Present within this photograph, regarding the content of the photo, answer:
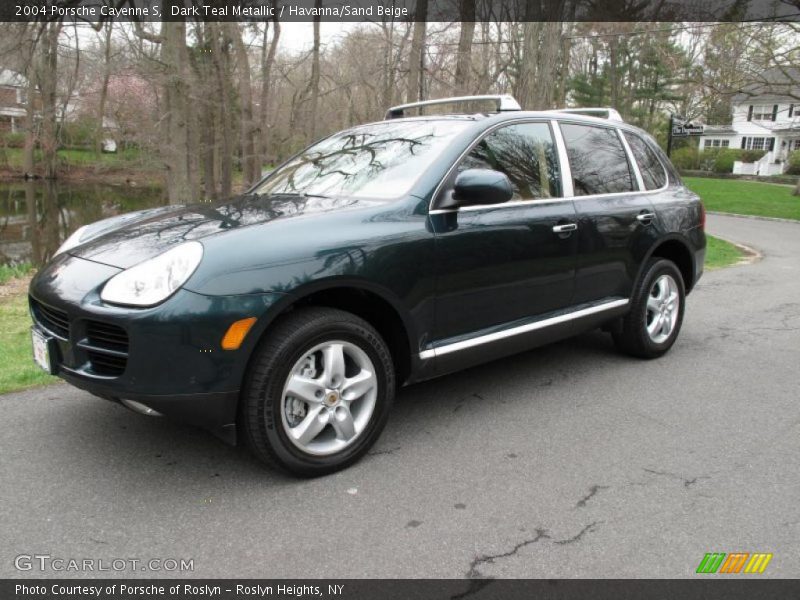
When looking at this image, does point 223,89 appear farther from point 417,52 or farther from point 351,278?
point 351,278

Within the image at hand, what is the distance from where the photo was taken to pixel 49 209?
88.1 ft

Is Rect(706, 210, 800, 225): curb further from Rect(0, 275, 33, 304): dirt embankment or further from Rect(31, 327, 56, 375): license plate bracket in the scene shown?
Rect(31, 327, 56, 375): license plate bracket

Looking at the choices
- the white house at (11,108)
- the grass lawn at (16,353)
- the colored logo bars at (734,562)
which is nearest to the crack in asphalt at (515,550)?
the colored logo bars at (734,562)

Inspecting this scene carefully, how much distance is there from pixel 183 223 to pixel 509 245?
179 centimetres

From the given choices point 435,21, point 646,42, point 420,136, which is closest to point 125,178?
point 435,21

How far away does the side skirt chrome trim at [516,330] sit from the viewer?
339 cm

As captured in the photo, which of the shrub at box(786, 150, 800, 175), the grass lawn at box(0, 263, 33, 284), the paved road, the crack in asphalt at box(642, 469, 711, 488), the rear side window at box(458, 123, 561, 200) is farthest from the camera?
the shrub at box(786, 150, 800, 175)

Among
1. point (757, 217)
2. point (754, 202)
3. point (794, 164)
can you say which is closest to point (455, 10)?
point (757, 217)

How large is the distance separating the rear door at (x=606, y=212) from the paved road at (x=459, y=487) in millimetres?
748

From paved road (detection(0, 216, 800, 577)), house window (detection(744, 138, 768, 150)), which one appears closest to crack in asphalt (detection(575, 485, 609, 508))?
paved road (detection(0, 216, 800, 577))

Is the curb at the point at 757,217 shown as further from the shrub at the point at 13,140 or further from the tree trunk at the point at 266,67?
the shrub at the point at 13,140

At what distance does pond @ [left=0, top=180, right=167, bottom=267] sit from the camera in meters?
18.0

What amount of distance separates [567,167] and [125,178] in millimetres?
41721

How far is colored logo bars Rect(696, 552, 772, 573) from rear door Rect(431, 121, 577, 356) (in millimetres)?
1583
